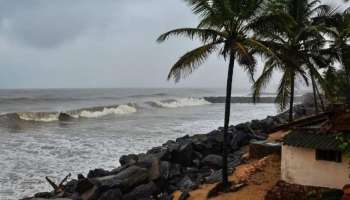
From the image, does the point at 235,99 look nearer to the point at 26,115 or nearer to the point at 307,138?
the point at 26,115

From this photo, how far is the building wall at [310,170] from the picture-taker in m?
12.1

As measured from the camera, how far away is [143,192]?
1555 cm

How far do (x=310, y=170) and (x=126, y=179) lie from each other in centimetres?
650

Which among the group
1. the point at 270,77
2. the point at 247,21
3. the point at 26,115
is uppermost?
the point at 247,21

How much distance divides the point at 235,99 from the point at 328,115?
81035 millimetres

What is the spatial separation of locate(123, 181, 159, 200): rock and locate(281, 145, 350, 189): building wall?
4875 millimetres

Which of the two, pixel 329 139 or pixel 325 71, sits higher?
pixel 325 71

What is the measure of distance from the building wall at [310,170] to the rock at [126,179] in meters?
5.46

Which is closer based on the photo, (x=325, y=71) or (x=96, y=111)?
(x=325, y=71)

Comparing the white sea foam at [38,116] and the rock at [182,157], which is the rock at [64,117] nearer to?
the white sea foam at [38,116]

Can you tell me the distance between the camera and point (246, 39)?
1330 centimetres

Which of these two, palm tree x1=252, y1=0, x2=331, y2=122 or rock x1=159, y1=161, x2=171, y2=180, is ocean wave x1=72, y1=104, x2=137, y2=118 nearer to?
palm tree x1=252, y1=0, x2=331, y2=122

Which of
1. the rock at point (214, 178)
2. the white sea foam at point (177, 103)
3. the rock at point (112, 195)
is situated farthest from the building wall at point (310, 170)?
the white sea foam at point (177, 103)

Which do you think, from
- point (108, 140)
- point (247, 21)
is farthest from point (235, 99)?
point (247, 21)
